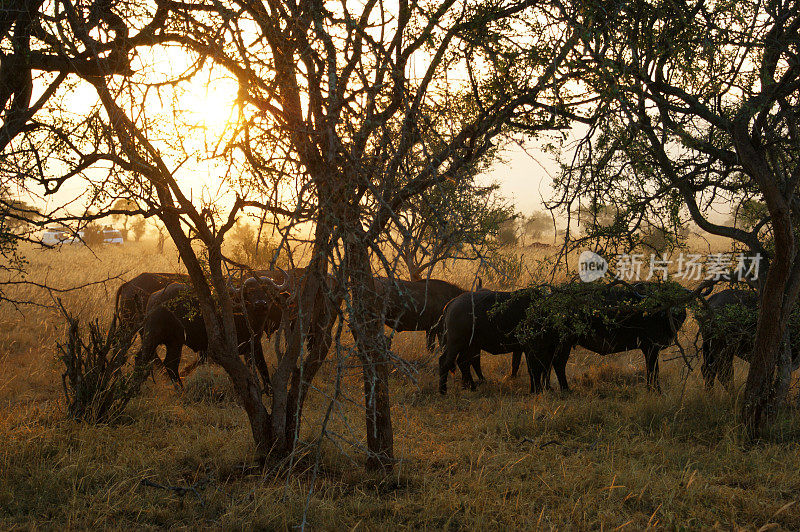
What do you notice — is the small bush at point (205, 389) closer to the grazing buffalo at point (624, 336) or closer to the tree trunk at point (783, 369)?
the grazing buffalo at point (624, 336)

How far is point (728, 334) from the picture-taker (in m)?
7.01

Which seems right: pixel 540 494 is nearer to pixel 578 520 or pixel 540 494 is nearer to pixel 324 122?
pixel 578 520

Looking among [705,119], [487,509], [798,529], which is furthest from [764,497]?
[705,119]

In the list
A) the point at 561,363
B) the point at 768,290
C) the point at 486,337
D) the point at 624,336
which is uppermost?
the point at 768,290

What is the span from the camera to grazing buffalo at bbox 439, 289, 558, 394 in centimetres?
850

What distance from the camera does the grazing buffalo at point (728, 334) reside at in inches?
273

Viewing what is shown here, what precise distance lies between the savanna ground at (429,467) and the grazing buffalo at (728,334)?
17.2 inches

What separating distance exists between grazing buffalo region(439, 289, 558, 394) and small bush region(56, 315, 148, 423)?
3.99m

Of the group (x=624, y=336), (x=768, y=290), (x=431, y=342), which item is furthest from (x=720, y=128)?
(x=431, y=342)

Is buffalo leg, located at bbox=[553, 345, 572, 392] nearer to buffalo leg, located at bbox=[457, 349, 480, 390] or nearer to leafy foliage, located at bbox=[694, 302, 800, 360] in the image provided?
buffalo leg, located at bbox=[457, 349, 480, 390]

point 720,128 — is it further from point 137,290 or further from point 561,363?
point 137,290

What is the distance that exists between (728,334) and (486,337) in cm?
299

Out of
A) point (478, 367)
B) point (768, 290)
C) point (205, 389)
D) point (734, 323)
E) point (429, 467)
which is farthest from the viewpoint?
point (478, 367)

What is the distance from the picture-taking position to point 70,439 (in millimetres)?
5727
